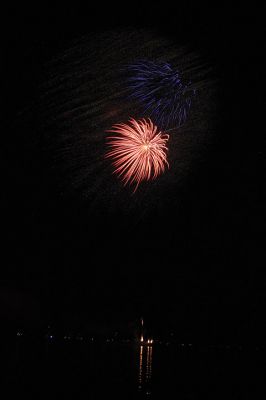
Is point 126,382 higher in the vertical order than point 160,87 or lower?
lower

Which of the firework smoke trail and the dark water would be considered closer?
the dark water

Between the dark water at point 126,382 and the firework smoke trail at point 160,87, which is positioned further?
the firework smoke trail at point 160,87

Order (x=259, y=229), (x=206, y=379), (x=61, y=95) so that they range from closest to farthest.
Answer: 1. (x=206, y=379)
2. (x=61, y=95)
3. (x=259, y=229)

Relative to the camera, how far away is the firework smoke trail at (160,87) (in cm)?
1152

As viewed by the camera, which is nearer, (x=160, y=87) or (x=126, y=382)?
(x=126, y=382)

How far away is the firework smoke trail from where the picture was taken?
1152 centimetres

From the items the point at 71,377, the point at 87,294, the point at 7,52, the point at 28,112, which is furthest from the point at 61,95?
the point at 71,377

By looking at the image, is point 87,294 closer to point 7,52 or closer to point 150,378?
point 7,52

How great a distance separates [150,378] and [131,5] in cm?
834

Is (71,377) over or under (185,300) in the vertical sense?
under

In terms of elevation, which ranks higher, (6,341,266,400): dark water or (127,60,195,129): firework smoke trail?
(127,60,195,129): firework smoke trail

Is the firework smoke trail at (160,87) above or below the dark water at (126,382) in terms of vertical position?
above

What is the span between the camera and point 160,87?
1141cm

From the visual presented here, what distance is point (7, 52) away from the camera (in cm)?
980
